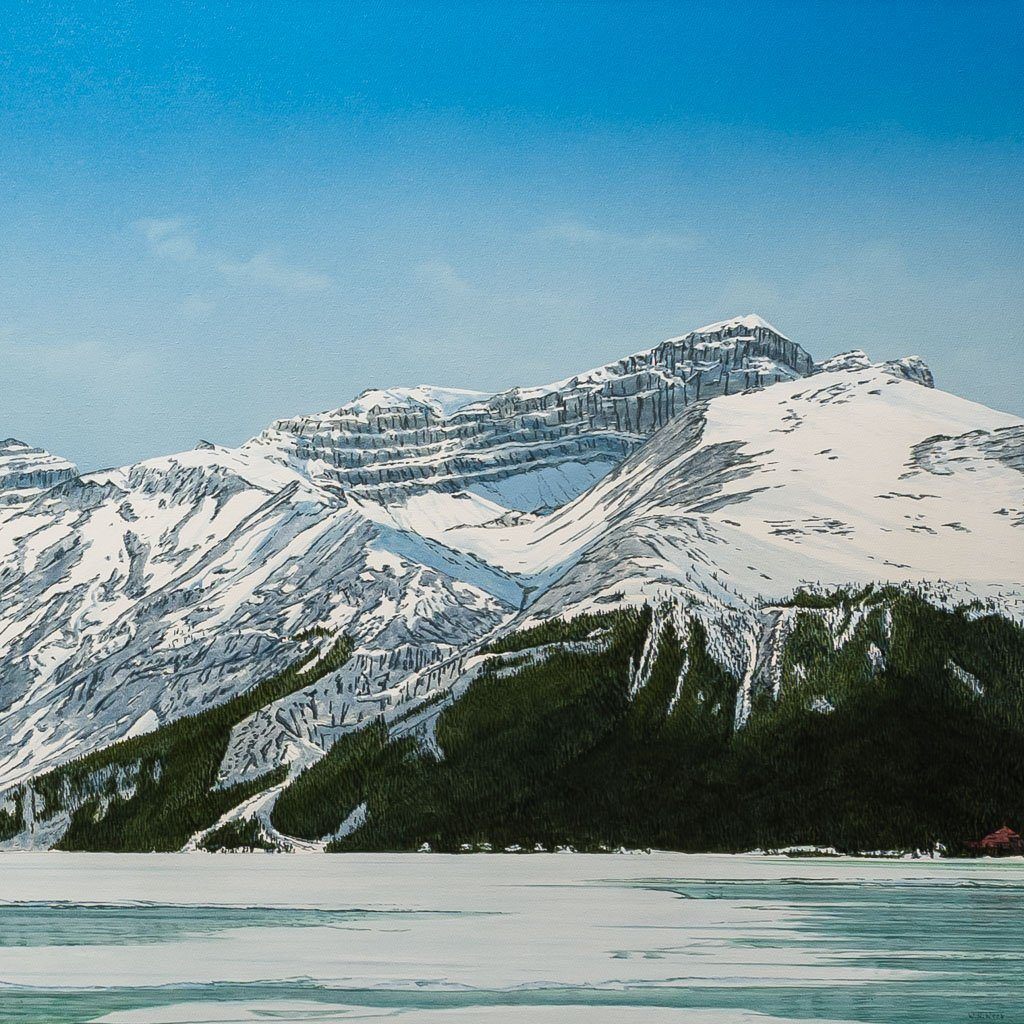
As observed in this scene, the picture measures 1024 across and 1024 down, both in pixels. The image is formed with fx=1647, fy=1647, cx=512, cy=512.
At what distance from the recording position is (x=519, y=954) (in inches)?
3563

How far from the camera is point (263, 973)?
271 feet

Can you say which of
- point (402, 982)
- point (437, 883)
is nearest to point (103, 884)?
point (437, 883)

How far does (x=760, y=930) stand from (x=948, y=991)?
33.7 m

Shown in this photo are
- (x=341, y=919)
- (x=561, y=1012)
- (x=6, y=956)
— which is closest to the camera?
(x=561, y=1012)

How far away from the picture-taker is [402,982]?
258 ft

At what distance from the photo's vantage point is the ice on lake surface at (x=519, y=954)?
6931 centimetres

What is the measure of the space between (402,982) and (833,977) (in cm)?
2081

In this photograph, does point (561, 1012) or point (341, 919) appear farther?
point (341, 919)

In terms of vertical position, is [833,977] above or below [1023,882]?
above

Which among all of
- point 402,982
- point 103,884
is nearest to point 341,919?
point 402,982

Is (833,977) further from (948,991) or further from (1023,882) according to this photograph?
(1023,882)

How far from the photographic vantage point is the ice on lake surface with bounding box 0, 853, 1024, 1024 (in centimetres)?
6931

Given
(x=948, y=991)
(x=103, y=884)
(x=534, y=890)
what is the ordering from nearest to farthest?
(x=948, y=991) < (x=534, y=890) < (x=103, y=884)

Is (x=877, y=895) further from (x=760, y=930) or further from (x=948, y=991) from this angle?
(x=948, y=991)
